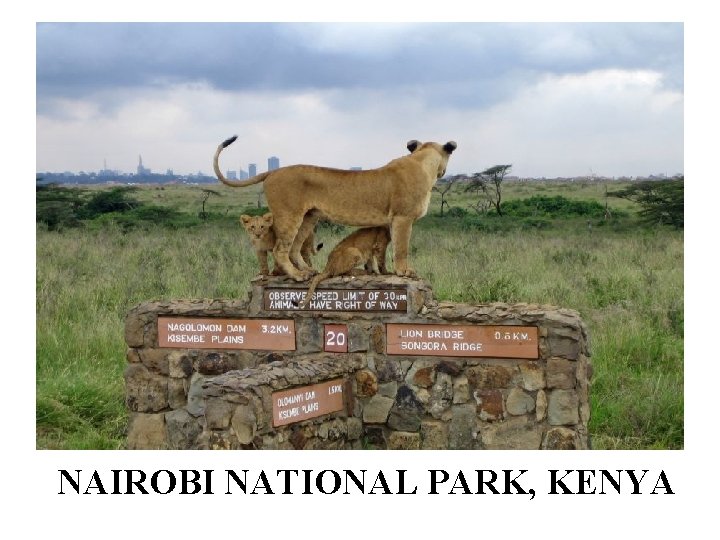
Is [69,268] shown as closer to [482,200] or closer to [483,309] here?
[483,309]

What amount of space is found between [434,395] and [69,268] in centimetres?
1022

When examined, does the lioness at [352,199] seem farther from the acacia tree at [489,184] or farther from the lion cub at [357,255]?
the acacia tree at [489,184]

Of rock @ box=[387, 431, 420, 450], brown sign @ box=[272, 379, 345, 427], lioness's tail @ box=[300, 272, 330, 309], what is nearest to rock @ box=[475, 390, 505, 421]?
rock @ box=[387, 431, 420, 450]

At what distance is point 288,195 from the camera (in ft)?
26.6

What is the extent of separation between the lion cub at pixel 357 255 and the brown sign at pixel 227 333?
0.95ft

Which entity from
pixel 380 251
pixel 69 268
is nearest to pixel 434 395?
pixel 380 251

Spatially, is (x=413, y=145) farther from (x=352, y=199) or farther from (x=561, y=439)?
(x=561, y=439)

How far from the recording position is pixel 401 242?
26.3 feet

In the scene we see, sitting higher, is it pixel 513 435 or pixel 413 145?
pixel 413 145

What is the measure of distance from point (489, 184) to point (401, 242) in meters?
24.8

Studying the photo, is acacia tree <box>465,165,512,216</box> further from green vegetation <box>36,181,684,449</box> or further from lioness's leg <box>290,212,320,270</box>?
lioness's leg <box>290,212,320,270</box>

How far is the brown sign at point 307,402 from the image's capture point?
23.2 feet

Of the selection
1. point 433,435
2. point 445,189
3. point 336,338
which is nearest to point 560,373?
point 433,435

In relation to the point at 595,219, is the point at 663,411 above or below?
below
